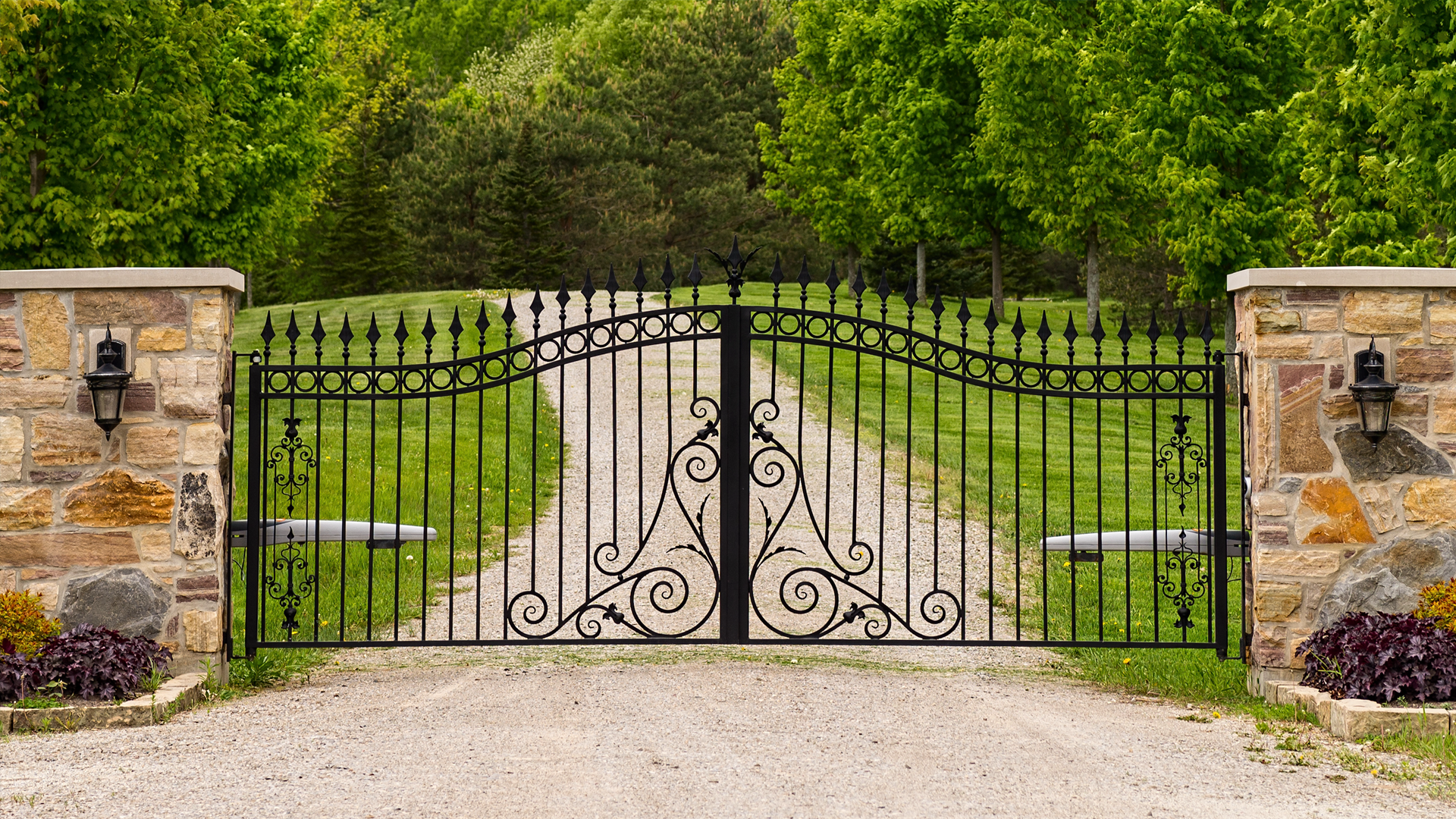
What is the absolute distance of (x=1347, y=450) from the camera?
6305mm

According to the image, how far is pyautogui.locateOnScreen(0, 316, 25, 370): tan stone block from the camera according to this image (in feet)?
20.3

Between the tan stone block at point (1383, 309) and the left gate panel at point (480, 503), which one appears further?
the left gate panel at point (480, 503)

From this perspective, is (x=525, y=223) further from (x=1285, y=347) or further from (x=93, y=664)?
(x=1285, y=347)

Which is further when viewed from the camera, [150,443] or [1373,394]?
[150,443]

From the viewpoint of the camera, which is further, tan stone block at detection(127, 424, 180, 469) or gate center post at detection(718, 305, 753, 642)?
gate center post at detection(718, 305, 753, 642)

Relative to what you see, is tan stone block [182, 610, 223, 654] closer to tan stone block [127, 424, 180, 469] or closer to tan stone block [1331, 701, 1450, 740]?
tan stone block [127, 424, 180, 469]

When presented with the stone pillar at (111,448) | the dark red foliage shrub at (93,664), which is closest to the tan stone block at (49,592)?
the stone pillar at (111,448)

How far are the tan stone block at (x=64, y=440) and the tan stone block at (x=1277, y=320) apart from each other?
563 cm

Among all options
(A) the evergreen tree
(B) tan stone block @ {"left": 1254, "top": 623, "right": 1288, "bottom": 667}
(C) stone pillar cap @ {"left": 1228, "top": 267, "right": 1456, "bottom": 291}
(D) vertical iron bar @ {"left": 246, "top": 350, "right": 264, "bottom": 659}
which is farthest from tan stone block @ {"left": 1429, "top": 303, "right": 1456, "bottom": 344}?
(A) the evergreen tree

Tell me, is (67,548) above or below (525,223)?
below

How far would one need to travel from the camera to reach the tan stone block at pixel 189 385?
20.5 ft

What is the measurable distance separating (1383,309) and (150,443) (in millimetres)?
5989

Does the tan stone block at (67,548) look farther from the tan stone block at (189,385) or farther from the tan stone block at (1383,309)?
the tan stone block at (1383,309)

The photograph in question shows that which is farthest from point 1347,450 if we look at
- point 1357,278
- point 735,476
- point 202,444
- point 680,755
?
point 202,444
